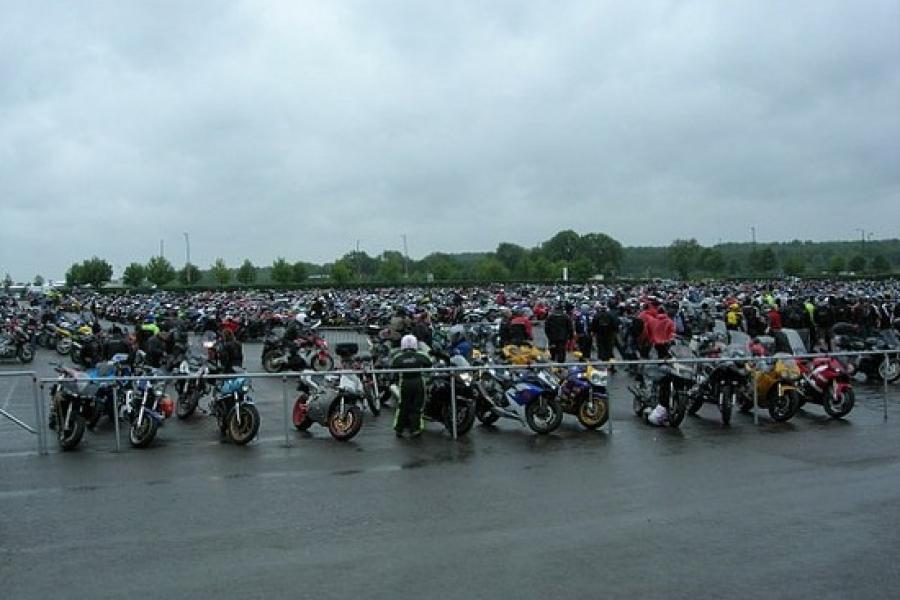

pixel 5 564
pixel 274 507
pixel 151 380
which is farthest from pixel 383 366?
pixel 5 564

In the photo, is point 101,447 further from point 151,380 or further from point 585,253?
point 585,253

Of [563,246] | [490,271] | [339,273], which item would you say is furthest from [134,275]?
[563,246]

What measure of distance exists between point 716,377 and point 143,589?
354 inches

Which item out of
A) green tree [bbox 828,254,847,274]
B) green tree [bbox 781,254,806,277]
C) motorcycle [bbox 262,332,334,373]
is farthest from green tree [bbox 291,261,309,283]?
motorcycle [bbox 262,332,334,373]

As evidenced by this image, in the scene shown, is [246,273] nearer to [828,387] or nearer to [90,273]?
[90,273]

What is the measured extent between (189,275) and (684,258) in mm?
68939

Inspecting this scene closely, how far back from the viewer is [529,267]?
11906 centimetres

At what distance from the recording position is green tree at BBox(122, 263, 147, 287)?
10726 cm

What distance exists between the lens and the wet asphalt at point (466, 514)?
5949 millimetres

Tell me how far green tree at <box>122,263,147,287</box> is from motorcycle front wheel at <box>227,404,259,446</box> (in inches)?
3956

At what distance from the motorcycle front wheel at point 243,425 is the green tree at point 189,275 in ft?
334

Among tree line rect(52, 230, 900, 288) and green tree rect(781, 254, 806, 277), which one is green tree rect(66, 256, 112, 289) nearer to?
tree line rect(52, 230, 900, 288)

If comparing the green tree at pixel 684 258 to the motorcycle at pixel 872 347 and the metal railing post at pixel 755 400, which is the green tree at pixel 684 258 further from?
the metal railing post at pixel 755 400

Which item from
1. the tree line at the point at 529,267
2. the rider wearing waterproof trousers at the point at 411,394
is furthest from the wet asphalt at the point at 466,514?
the tree line at the point at 529,267
